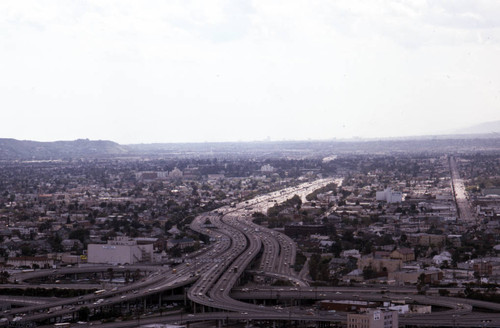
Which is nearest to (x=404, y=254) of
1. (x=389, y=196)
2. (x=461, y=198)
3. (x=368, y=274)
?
(x=368, y=274)

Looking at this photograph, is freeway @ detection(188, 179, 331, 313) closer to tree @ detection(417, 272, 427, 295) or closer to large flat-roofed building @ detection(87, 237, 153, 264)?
large flat-roofed building @ detection(87, 237, 153, 264)

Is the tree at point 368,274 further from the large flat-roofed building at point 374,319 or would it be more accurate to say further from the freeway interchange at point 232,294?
the large flat-roofed building at point 374,319

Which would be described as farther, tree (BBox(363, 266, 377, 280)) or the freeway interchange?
tree (BBox(363, 266, 377, 280))

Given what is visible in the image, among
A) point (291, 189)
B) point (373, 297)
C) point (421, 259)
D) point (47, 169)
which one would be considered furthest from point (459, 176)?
point (373, 297)

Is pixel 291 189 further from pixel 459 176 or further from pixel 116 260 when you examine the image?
pixel 116 260

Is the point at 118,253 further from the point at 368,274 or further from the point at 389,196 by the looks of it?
the point at 389,196

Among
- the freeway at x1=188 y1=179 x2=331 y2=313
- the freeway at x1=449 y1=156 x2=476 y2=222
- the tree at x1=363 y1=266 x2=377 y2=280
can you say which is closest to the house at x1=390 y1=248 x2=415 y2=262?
the tree at x1=363 y1=266 x2=377 y2=280

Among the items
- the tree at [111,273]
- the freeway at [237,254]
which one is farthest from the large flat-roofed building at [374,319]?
the tree at [111,273]
